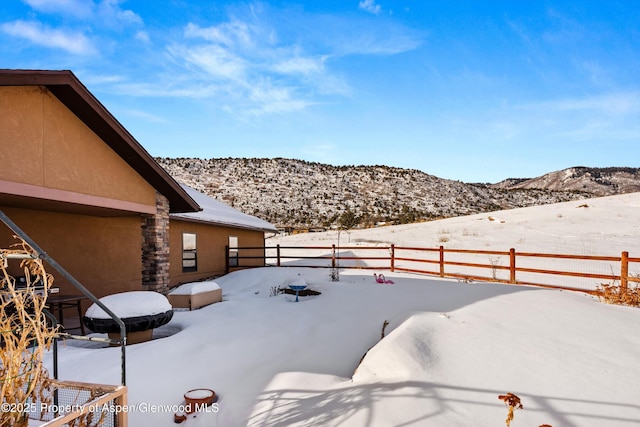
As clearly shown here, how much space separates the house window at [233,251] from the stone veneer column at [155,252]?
7814 mm

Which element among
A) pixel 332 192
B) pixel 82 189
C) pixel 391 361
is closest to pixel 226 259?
pixel 82 189

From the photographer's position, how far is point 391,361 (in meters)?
5.30

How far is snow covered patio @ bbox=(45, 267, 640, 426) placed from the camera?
13.9ft

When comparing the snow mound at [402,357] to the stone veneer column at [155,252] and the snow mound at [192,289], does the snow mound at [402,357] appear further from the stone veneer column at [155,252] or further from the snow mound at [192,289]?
the stone veneer column at [155,252]

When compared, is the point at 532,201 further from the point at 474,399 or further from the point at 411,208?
the point at 474,399

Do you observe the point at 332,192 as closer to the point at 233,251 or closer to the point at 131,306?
the point at 233,251

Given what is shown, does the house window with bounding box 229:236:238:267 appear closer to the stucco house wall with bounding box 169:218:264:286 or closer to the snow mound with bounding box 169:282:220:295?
the stucco house wall with bounding box 169:218:264:286

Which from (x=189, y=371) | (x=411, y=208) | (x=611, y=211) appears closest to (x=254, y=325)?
(x=189, y=371)

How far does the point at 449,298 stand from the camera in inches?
389

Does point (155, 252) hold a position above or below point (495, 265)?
above

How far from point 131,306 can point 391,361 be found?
530 cm

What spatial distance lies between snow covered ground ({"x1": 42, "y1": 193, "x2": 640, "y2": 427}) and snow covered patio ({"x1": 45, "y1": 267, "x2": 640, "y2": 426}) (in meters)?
0.02

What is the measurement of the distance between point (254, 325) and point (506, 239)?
2134 cm

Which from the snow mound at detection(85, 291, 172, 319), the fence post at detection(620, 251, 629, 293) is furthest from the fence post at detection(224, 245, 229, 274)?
the fence post at detection(620, 251, 629, 293)
